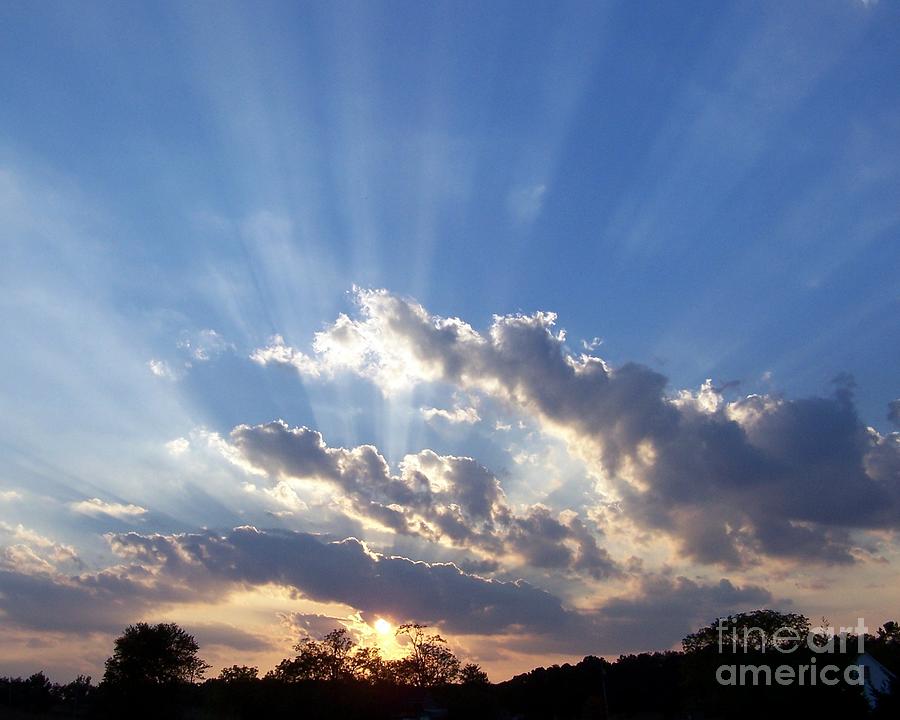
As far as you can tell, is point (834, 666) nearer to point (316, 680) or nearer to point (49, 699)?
point (316, 680)

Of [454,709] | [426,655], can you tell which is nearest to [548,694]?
[426,655]

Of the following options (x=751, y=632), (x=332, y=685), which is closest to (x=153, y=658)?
(x=332, y=685)

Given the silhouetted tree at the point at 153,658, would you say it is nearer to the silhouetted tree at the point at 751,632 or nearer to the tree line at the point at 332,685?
the tree line at the point at 332,685

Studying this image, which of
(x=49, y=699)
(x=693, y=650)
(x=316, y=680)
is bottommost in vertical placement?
(x=49, y=699)

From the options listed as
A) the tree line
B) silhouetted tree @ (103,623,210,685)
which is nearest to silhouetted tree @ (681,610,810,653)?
the tree line

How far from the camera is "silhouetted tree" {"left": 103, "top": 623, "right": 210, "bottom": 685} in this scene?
96.0m

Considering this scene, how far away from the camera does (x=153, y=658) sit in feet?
321

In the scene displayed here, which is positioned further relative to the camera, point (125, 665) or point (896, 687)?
point (125, 665)

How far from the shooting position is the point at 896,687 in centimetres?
4947

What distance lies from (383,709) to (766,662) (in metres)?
64.6

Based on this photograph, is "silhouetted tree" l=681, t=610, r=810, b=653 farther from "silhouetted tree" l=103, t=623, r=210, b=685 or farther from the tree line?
"silhouetted tree" l=103, t=623, r=210, b=685

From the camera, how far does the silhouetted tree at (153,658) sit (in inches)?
3780

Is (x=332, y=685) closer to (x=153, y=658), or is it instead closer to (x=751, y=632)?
(x=153, y=658)

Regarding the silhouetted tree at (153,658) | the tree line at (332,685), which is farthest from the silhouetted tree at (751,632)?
the silhouetted tree at (153,658)
